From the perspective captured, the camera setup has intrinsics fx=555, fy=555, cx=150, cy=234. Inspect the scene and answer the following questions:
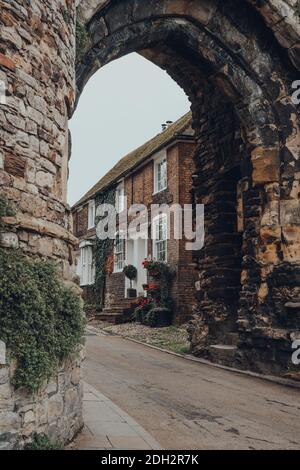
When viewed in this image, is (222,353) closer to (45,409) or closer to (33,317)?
(45,409)

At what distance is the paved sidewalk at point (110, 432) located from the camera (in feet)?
16.8

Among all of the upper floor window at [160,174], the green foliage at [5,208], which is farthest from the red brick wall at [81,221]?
the green foliage at [5,208]

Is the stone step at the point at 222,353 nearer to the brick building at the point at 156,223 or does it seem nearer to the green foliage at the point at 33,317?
the brick building at the point at 156,223

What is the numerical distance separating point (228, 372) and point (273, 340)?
113 centimetres

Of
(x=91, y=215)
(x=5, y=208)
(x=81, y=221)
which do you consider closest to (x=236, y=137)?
(x=5, y=208)

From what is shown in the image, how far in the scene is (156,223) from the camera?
20891mm

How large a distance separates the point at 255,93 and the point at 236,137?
1112mm

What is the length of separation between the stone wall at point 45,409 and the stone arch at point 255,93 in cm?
571

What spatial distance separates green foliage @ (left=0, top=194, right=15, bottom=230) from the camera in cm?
462

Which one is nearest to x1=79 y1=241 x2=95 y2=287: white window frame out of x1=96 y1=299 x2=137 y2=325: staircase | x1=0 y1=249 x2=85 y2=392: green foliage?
x1=96 y1=299 x2=137 y2=325: staircase

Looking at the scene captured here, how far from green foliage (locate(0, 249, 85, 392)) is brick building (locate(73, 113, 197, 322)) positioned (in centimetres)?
1012
